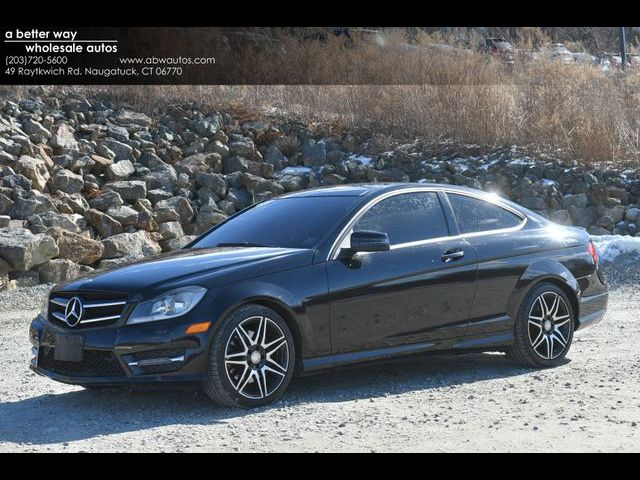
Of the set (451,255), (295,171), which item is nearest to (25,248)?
(295,171)

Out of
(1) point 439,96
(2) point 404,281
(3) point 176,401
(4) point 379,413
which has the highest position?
(1) point 439,96

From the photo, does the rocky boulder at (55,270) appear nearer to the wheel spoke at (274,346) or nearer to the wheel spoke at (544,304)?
the wheel spoke at (544,304)

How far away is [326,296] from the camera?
24.9 ft

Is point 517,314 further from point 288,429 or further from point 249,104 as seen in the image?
point 249,104

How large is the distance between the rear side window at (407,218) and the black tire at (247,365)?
1.19 m

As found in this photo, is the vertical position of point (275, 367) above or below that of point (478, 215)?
below

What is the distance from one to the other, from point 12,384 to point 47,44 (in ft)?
39.4

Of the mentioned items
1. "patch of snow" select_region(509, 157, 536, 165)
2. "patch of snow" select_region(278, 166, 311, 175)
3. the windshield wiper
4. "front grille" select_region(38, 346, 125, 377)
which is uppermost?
"patch of snow" select_region(278, 166, 311, 175)

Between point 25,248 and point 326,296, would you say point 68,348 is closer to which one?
point 326,296

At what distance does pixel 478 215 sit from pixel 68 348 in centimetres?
362

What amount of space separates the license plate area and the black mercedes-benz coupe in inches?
0.5

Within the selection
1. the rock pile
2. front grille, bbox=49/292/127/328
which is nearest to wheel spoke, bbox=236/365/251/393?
front grille, bbox=49/292/127/328

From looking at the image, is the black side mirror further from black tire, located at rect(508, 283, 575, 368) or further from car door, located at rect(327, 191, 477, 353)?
black tire, located at rect(508, 283, 575, 368)

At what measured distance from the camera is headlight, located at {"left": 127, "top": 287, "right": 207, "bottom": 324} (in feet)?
23.0
